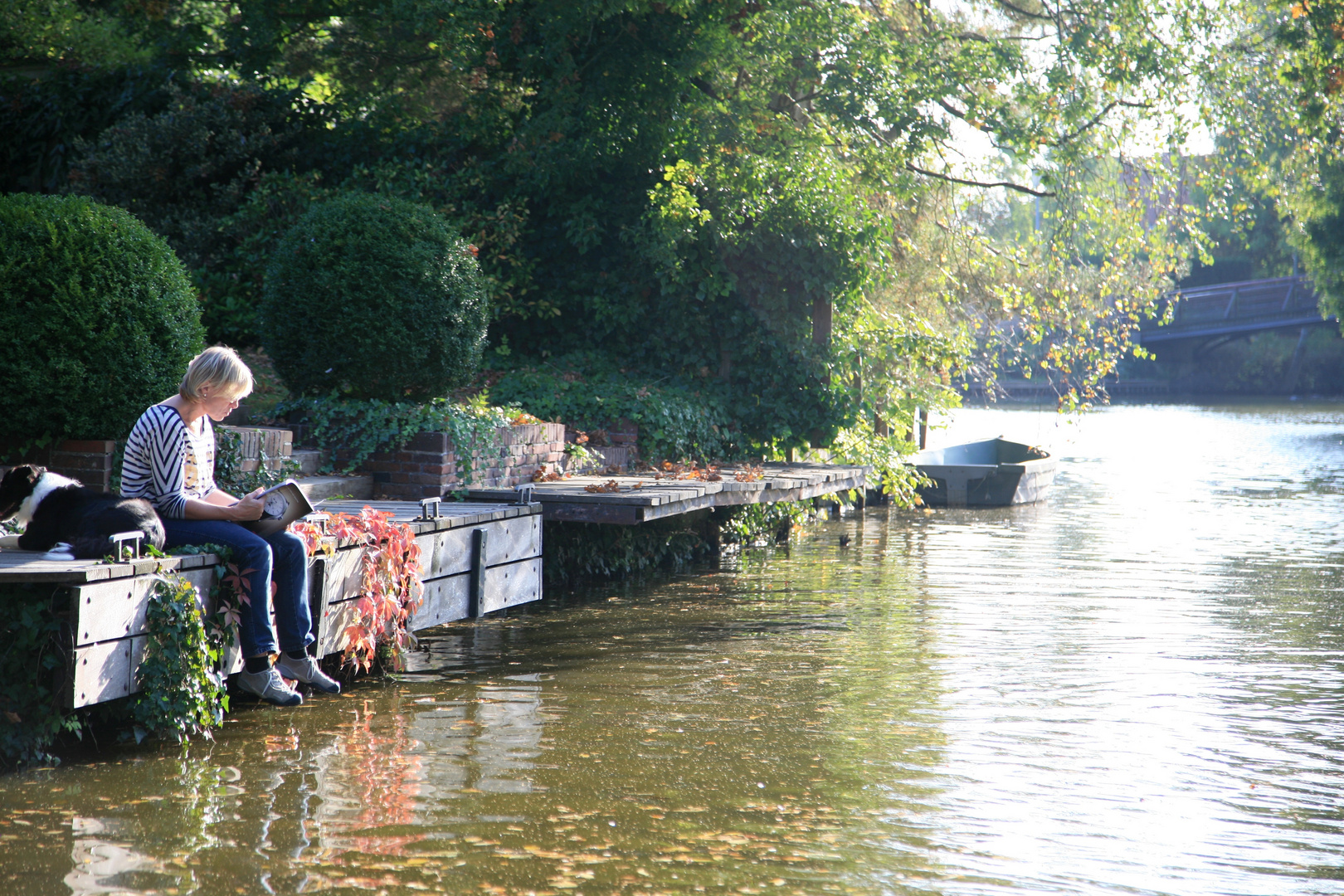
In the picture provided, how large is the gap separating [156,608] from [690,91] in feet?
28.6

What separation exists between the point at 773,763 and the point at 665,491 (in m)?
4.38

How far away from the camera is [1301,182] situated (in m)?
16.7

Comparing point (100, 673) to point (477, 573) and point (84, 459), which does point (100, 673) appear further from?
point (477, 573)

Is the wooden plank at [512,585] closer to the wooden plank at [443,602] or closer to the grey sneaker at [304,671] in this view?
the wooden plank at [443,602]

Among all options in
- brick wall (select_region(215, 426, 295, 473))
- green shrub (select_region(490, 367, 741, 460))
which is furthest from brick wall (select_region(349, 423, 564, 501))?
green shrub (select_region(490, 367, 741, 460))

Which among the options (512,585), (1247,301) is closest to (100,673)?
(512,585)

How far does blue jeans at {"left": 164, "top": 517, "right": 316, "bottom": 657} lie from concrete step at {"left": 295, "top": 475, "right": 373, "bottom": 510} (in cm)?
238

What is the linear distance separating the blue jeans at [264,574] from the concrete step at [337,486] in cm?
238

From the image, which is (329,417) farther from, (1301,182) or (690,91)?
(1301,182)

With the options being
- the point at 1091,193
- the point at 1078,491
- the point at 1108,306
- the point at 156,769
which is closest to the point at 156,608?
the point at 156,769

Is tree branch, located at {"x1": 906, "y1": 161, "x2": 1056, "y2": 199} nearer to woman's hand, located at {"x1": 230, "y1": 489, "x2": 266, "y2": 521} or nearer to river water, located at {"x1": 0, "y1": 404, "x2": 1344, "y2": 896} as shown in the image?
river water, located at {"x1": 0, "y1": 404, "x2": 1344, "y2": 896}

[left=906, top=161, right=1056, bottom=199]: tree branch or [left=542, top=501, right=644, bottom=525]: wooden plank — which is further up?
[left=906, top=161, right=1056, bottom=199]: tree branch

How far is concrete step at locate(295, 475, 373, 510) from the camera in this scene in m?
8.77

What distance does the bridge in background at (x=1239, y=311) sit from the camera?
5200 cm
